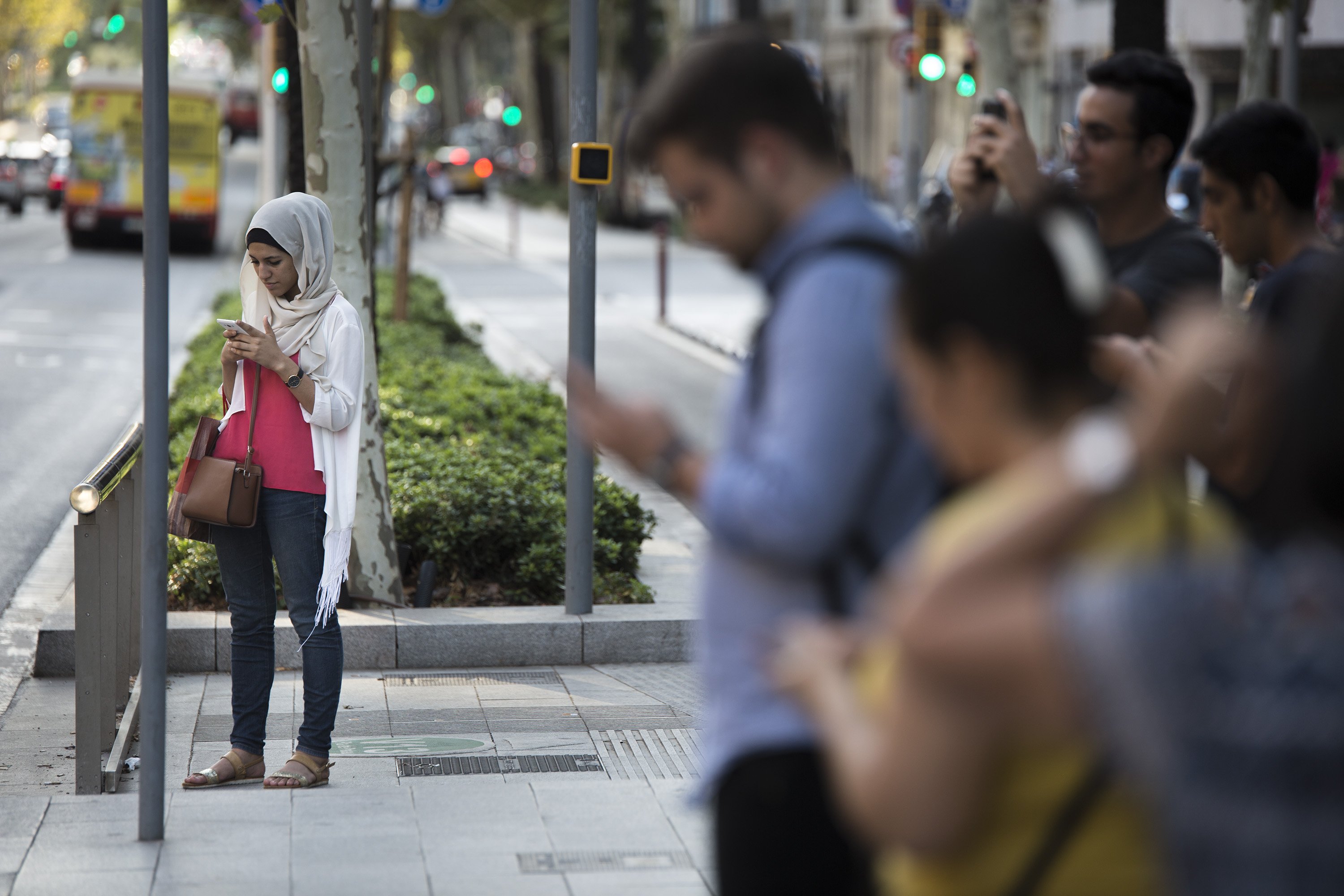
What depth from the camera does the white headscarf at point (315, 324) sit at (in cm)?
505

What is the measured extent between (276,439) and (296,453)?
0.23 ft

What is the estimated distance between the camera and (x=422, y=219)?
38312mm

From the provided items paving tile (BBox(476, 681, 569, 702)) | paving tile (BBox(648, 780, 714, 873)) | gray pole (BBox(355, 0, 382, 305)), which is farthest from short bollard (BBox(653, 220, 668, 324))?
paving tile (BBox(648, 780, 714, 873))

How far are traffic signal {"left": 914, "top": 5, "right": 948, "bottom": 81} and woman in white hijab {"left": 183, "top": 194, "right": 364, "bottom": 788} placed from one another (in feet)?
52.6

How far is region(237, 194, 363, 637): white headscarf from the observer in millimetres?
5047

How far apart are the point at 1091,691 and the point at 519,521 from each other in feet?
20.9

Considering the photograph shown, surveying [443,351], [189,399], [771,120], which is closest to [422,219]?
[443,351]

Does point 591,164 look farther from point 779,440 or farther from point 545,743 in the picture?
point 779,440

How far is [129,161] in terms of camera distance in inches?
1341

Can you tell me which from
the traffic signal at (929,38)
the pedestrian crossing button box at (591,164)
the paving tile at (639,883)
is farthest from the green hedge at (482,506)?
the traffic signal at (929,38)

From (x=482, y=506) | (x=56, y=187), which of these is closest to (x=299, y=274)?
(x=482, y=506)

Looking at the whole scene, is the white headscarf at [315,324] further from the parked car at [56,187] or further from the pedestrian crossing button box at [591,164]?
the parked car at [56,187]

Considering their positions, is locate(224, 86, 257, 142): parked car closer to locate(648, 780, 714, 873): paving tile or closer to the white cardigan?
the white cardigan

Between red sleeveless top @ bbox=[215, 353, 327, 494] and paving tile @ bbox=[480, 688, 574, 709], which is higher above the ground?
red sleeveless top @ bbox=[215, 353, 327, 494]
